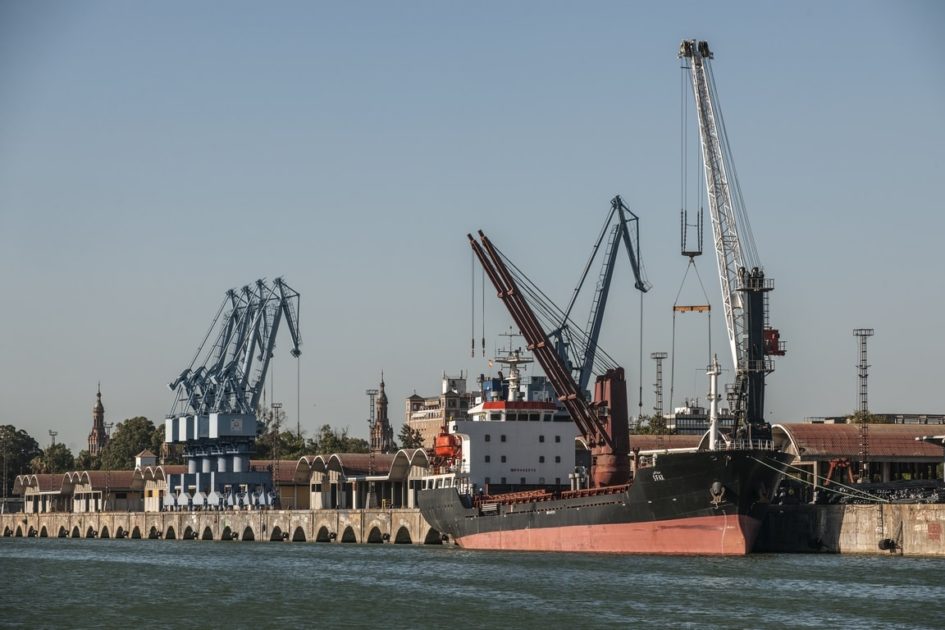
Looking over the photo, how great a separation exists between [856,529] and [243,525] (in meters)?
69.0

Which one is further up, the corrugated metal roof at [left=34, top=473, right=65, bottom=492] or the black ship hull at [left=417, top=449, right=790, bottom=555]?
the black ship hull at [left=417, top=449, right=790, bottom=555]

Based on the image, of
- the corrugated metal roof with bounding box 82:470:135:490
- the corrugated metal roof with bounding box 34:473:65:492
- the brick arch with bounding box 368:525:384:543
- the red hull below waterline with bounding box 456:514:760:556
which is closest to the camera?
the red hull below waterline with bounding box 456:514:760:556

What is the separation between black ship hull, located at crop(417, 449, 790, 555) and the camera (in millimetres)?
69562

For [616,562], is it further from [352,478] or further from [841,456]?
[352,478]

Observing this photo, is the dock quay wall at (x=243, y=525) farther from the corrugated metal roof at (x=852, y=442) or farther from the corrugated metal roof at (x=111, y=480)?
the corrugated metal roof at (x=852, y=442)

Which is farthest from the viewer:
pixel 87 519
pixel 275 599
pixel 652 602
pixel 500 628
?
pixel 87 519

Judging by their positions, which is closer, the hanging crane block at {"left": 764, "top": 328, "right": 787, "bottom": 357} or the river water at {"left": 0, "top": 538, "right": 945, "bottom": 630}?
the river water at {"left": 0, "top": 538, "right": 945, "bottom": 630}

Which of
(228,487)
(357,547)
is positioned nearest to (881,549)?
(357,547)

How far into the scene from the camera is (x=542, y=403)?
9219cm

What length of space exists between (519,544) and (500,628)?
114ft

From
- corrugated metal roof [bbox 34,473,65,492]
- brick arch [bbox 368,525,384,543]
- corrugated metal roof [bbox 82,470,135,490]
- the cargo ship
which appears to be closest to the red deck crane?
the cargo ship

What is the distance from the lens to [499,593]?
57.8m

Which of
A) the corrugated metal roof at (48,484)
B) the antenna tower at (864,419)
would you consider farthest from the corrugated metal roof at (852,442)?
the corrugated metal roof at (48,484)

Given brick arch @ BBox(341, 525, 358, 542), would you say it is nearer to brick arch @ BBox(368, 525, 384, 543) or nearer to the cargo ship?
brick arch @ BBox(368, 525, 384, 543)
